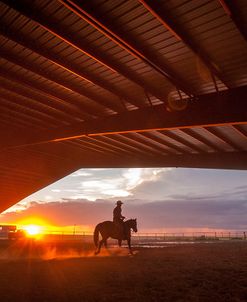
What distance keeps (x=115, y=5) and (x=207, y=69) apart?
2777mm

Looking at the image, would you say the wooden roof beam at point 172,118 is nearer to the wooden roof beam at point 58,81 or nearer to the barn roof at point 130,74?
the barn roof at point 130,74

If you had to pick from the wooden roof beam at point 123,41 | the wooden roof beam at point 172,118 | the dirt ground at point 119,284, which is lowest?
the dirt ground at point 119,284

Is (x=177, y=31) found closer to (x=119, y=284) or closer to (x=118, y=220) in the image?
(x=119, y=284)

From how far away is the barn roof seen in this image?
Answer: 5.93 metres

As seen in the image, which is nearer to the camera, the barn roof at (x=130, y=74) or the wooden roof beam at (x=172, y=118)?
the barn roof at (x=130, y=74)

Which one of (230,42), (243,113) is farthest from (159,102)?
(230,42)

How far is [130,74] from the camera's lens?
8070 mm

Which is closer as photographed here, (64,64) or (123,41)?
(123,41)

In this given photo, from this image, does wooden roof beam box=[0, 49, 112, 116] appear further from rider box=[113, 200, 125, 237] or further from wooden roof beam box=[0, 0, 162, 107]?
rider box=[113, 200, 125, 237]

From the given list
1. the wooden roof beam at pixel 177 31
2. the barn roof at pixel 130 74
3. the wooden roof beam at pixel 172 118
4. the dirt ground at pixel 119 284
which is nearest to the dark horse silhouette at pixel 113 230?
the barn roof at pixel 130 74

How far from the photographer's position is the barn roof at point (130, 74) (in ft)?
19.4

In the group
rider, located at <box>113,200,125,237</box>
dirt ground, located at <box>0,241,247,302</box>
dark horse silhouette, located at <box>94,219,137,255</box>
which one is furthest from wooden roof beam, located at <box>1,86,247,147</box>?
dark horse silhouette, located at <box>94,219,137,255</box>

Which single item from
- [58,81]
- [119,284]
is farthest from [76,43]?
→ [119,284]

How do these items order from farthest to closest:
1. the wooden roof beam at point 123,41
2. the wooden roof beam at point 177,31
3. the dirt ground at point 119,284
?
the dirt ground at point 119,284
the wooden roof beam at point 123,41
the wooden roof beam at point 177,31
